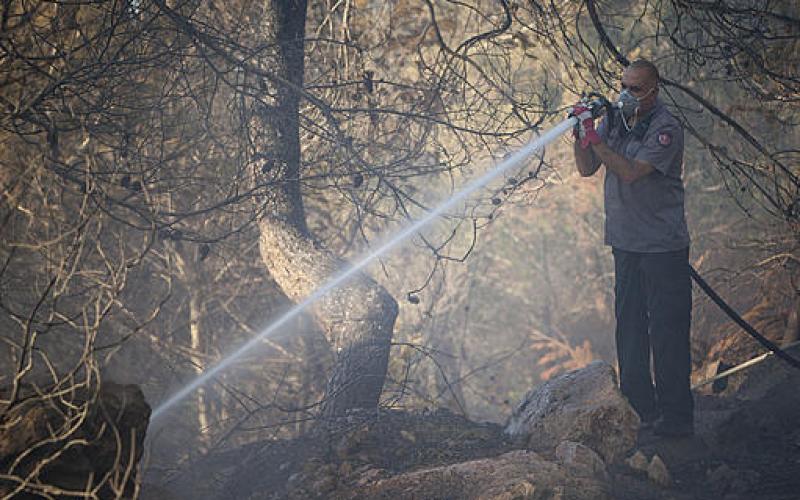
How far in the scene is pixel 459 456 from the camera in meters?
4.61

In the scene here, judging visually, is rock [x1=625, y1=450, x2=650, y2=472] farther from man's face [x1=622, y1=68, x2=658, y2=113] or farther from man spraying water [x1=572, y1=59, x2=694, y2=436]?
man's face [x1=622, y1=68, x2=658, y2=113]

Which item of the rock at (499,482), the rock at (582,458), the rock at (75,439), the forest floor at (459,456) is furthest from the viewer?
the forest floor at (459,456)

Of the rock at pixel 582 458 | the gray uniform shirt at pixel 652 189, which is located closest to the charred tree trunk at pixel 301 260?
the rock at pixel 582 458

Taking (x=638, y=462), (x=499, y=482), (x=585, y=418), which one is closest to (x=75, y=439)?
(x=499, y=482)

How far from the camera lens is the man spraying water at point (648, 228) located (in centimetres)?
471

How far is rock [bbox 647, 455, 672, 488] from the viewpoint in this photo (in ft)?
14.7

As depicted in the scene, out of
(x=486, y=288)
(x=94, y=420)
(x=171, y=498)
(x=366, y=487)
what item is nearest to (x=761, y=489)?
(x=366, y=487)

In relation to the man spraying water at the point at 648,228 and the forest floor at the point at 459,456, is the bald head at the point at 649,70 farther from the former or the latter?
the forest floor at the point at 459,456

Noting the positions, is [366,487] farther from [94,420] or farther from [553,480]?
[94,420]

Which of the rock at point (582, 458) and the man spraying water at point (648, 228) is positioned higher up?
the man spraying water at point (648, 228)

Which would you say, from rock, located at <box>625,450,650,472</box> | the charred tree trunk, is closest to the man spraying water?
rock, located at <box>625,450,650,472</box>

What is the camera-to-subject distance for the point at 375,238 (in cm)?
888

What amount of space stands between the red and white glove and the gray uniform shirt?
0.32 meters

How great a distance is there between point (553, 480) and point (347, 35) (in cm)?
341
